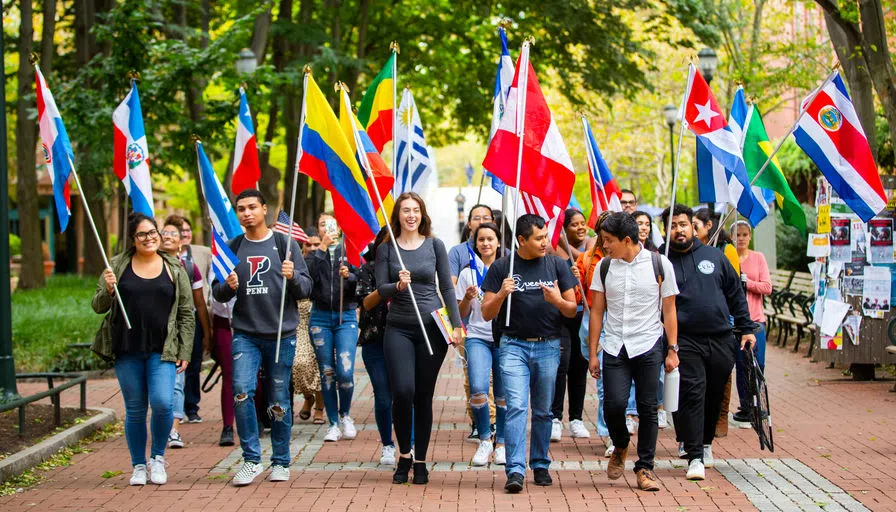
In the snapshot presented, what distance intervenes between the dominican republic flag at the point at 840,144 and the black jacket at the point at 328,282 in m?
3.82

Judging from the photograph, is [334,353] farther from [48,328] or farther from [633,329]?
[48,328]

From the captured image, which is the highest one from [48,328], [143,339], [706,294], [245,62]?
[245,62]

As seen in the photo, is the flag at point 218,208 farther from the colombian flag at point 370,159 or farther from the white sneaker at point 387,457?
the white sneaker at point 387,457

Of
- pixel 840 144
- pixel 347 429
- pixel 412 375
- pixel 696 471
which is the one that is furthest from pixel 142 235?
pixel 840 144

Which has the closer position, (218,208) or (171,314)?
(171,314)

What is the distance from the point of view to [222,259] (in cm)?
839

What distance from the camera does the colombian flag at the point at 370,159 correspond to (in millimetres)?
8745

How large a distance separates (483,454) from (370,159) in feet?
8.11

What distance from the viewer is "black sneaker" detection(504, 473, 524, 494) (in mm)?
7570

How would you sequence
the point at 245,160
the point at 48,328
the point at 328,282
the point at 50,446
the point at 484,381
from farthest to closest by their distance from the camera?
the point at 48,328 < the point at 245,160 < the point at 328,282 < the point at 50,446 < the point at 484,381

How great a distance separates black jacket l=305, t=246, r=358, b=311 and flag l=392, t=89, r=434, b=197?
106 cm

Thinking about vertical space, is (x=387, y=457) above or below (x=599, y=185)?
below

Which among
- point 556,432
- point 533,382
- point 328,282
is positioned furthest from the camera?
point 328,282

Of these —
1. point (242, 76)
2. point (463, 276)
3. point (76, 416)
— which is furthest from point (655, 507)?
point (242, 76)
